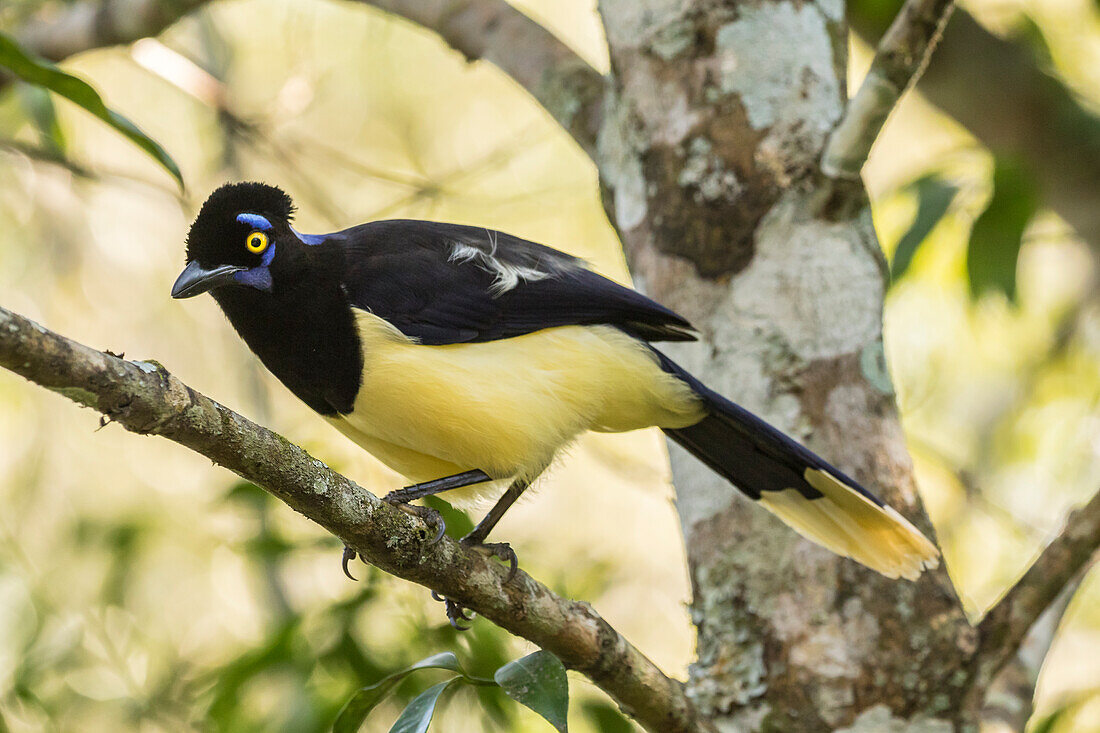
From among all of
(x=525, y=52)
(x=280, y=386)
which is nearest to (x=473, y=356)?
(x=525, y=52)

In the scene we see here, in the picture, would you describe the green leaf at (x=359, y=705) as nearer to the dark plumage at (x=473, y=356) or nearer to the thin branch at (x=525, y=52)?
the dark plumage at (x=473, y=356)

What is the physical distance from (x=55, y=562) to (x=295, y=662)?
10.7ft

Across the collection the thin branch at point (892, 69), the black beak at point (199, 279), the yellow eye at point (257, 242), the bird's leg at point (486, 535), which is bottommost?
the bird's leg at point (486, 535)

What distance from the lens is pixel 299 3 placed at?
7152mm

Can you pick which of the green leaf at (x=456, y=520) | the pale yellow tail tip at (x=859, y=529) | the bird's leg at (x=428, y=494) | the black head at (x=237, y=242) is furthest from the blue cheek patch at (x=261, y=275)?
the pale yellow tail tip at (x=859, y=529)

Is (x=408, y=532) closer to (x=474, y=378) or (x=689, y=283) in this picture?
(x=474, y=378)

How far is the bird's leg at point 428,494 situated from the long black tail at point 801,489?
0.66 meters

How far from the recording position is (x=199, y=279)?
111 inches

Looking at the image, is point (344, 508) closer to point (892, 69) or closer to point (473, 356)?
point (473, 356)

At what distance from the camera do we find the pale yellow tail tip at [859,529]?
2.99m

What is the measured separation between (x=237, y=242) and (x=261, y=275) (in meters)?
0.10

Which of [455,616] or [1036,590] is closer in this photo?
[1036,590]

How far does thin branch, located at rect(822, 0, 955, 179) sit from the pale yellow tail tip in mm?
961

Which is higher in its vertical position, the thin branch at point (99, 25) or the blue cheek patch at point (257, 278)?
the blue cheek patch at point (257, 278)
